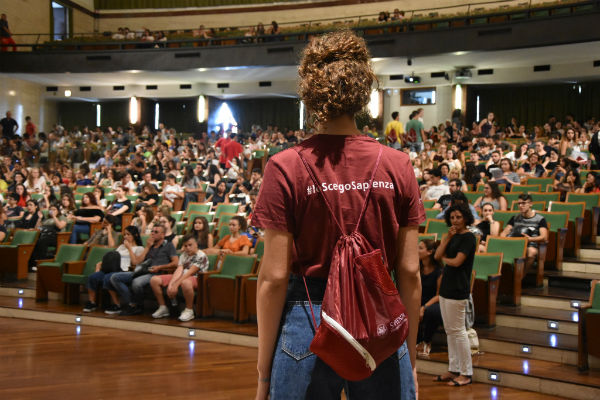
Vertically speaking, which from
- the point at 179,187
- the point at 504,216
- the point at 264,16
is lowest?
the point at 504,216

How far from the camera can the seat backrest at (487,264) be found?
205 inches

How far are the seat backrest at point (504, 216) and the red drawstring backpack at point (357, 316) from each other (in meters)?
5.52

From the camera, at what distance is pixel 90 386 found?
4.21m

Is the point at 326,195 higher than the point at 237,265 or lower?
higher

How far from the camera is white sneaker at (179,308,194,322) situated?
19.5 ft

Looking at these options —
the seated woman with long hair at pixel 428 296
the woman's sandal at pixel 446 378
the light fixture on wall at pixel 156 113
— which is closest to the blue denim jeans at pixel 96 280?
the seated woman with long hair at pixel 428 296

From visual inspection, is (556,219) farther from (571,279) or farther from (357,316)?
(357,316)

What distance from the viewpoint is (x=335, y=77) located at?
4.33 feet

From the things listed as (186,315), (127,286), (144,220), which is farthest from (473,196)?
(127,286)

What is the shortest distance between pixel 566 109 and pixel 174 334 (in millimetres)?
14896

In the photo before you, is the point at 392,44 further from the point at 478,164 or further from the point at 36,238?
the point at 36,238

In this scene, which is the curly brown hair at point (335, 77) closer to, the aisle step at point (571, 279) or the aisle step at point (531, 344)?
the aisle step at point (531, 344)

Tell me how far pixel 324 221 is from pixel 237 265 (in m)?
4.92

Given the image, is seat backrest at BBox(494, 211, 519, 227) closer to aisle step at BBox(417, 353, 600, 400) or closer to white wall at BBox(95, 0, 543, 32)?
aisle step at BBox(417, 353, 600, 400)
